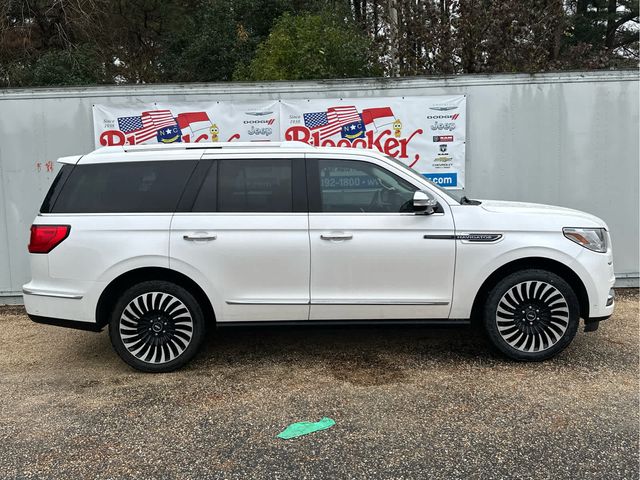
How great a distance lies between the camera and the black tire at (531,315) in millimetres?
Answer: 4574

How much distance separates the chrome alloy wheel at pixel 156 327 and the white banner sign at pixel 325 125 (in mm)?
3105

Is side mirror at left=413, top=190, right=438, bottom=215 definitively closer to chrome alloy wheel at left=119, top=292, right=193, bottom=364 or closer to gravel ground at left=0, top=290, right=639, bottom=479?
gravel ground at left=0, top=290, right=639, bottom=479

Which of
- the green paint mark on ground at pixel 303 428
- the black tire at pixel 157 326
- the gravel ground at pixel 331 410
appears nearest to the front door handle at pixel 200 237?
the black tire at pixel 157 326

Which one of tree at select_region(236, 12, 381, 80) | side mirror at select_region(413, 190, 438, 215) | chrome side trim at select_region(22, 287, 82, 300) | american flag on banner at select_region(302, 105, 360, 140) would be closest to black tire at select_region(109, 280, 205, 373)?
chrome side trim at select_region(22, 287, 82, 300)

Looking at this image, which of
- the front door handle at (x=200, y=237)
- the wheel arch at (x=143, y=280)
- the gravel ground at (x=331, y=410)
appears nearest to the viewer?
the gravel ground at (x=331, y=410)

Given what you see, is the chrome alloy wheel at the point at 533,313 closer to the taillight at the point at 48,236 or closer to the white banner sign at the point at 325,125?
the white banner sign at the point at 325,125

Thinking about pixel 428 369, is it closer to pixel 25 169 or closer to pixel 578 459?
pixel 578 459

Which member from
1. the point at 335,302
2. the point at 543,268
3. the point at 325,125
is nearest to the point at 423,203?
the point at 335,302

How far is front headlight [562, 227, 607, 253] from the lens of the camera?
457cm

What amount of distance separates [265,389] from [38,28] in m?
17.6

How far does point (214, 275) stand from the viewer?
457 centimetres

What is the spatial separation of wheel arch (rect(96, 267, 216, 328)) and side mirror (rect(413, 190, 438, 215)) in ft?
6.17

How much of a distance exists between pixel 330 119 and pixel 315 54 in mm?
4058

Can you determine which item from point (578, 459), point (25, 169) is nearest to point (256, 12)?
point (25, 169)
